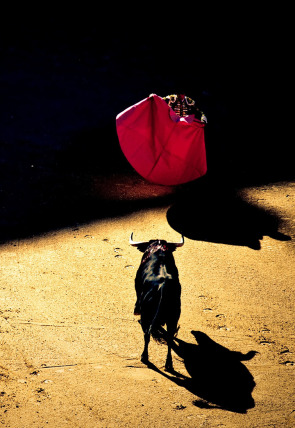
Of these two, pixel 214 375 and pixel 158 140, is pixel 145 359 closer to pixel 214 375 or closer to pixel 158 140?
pixel 214 375

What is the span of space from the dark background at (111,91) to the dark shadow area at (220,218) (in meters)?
0.55

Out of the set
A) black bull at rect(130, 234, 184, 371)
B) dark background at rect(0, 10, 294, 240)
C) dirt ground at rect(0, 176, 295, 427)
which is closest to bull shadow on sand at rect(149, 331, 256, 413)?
dirt ground at rect(0, 176, 295, 427)

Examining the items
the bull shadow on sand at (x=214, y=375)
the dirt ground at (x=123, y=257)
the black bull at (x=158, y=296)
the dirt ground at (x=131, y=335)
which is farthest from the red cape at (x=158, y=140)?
the bull shadow on sand at (x=214, y=375)

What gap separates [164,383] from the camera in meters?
4.16

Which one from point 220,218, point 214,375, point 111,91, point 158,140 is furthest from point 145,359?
point 111,91

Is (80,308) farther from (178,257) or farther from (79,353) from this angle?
(178,257)

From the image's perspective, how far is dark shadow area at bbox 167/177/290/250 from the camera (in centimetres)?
646

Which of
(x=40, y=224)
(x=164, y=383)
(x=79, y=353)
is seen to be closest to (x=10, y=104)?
(x=40, y=224)

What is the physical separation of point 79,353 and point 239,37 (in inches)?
377

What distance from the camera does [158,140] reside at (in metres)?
6.97

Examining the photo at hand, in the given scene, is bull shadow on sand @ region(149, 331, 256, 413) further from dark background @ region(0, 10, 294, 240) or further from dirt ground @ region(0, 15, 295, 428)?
dark background @ region(0, 10, 294, 240)

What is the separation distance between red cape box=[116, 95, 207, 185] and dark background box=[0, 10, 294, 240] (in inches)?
30.4

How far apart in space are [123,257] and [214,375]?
6.70ft

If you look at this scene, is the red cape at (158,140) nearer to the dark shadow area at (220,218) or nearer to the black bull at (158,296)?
the dark shadow area at (220,218)
